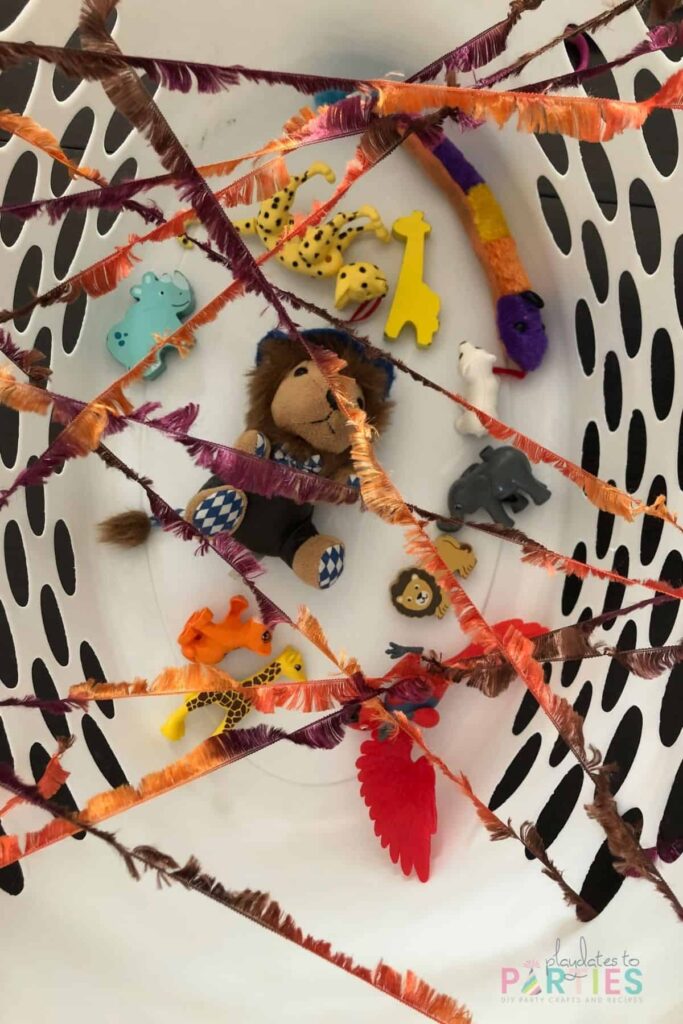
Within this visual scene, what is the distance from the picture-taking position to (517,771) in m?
0.74

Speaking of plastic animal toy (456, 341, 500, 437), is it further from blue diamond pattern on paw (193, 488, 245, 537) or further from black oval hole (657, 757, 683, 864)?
black oval hole (657, 757, 683, 864)

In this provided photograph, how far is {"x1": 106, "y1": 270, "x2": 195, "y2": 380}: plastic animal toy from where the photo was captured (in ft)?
2.60

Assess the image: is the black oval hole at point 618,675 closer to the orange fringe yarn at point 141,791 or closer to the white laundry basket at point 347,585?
the white laundry basket at point 347,585

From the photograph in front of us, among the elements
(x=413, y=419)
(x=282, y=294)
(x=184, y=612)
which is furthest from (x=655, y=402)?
(x=184, y=612)

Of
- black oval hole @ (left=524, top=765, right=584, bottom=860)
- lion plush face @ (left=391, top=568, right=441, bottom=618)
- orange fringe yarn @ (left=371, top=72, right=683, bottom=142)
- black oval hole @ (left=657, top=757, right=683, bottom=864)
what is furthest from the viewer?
lion plush face @ (left=391, top=568, right=441, bottom=618)

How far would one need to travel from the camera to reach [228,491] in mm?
716

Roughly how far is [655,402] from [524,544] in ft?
1.00

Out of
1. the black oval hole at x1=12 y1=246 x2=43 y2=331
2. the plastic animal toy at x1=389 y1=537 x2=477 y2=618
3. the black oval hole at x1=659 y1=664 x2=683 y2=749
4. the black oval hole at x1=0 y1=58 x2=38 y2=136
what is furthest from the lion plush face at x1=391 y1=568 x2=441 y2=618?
the black oval hole at x1=0 y1=58 x2=38 y2=136

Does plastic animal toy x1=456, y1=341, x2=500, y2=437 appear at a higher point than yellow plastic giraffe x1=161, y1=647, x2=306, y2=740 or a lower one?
higher

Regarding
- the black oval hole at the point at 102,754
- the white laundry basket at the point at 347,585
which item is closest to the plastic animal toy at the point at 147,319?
the white laundry basket at the point at 347,585

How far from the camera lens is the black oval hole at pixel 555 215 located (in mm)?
787

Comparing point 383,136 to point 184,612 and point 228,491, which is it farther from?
point 184,612

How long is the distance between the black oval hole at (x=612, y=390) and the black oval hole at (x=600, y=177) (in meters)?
0.14

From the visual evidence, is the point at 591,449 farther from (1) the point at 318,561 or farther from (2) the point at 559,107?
(2) the point at 559,107
